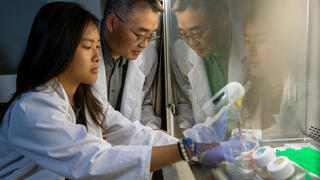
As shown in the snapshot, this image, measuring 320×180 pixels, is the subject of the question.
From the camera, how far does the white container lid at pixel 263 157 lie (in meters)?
0.41

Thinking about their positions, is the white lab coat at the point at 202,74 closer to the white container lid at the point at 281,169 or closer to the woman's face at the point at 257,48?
the woman's face at the point at 257,48

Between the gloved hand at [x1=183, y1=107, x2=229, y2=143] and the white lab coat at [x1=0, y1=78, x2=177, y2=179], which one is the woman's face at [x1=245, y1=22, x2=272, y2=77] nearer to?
the gloved hand at [x1=183, y1=107, x2=229, y2=143]

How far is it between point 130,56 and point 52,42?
0.78 m

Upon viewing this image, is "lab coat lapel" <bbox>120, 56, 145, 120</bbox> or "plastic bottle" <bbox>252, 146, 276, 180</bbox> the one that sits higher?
"plastic bottle" <bbox>252, 146, 276, 180</bbox>

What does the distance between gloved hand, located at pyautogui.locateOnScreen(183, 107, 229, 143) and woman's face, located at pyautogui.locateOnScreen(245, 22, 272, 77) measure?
136mm

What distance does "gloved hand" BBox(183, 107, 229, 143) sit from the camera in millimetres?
545

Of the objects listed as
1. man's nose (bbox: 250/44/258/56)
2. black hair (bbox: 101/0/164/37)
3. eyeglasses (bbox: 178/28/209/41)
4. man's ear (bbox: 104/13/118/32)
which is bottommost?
man's nose (bbox: 250/44/258/56)

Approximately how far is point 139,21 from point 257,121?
1.08m

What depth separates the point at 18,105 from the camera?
27.2 inches

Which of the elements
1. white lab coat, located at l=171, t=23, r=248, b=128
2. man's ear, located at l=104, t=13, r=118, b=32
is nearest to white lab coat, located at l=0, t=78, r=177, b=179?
white lab coat, located at l=171, t=23, r=248, b=128

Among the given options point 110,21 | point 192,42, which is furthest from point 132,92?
point 192,42

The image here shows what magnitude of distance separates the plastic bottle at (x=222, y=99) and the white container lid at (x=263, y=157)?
11 centimetres

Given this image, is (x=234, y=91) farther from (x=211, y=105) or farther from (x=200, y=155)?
(x=200, y=155)

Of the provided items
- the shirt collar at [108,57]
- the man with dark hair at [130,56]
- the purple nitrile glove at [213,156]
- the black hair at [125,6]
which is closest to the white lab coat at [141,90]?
the man with dark hair at [130,56]
